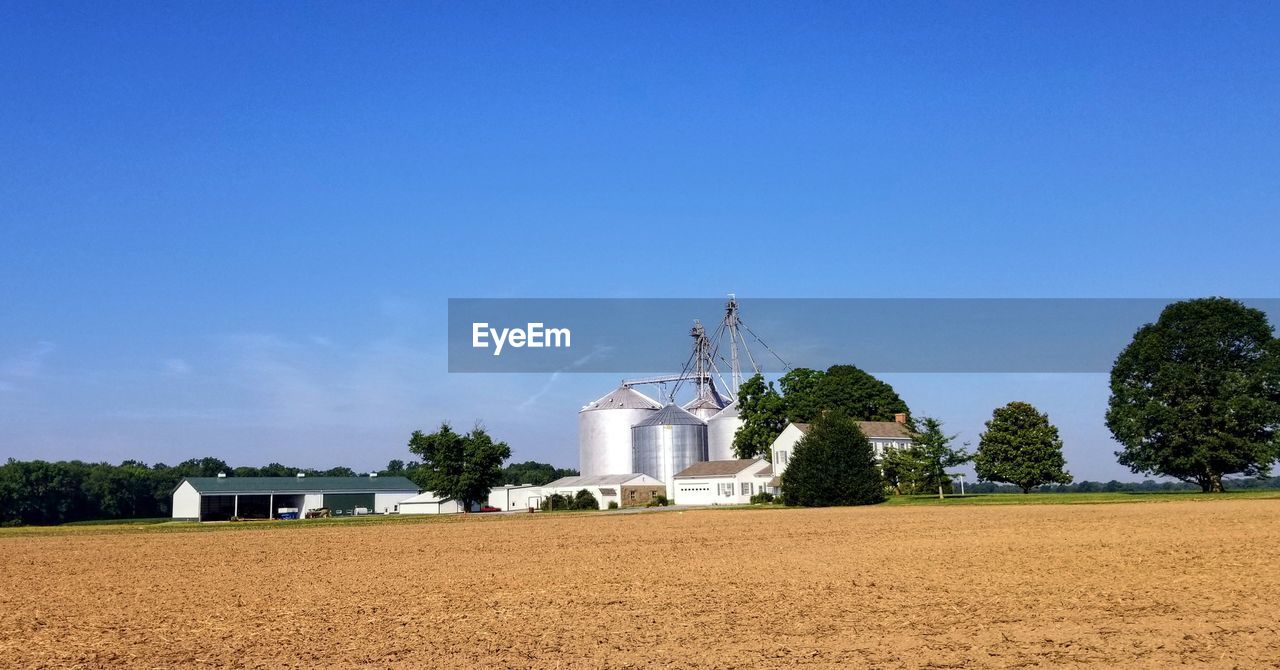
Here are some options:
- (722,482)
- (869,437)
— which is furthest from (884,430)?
(722,482)

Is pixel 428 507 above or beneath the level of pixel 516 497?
beneath

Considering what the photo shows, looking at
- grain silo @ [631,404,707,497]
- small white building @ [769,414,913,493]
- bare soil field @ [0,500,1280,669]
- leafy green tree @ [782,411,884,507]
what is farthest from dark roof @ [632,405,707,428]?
bare soil field @ [0,500,1280,669]

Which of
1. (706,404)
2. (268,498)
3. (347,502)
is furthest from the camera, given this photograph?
(706,404)

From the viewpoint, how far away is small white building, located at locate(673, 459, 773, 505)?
306 feet

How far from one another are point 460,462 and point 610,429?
95.7 feet

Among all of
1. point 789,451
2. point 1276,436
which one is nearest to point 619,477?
point 789,451

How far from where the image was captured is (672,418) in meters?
112

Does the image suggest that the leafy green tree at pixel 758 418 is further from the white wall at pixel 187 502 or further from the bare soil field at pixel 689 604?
the bare soil field at pixel 689 604

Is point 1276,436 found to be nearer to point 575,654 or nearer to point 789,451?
point 789,451

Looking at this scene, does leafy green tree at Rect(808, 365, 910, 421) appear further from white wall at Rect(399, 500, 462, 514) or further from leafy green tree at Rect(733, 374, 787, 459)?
white wall at Rect(399, 500, 462, 514)

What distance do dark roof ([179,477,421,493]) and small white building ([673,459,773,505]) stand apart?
39683mm

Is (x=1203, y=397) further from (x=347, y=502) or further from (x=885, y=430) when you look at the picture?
(x=347, y=502)

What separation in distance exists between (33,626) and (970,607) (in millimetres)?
15085

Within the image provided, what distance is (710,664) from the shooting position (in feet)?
39.7
